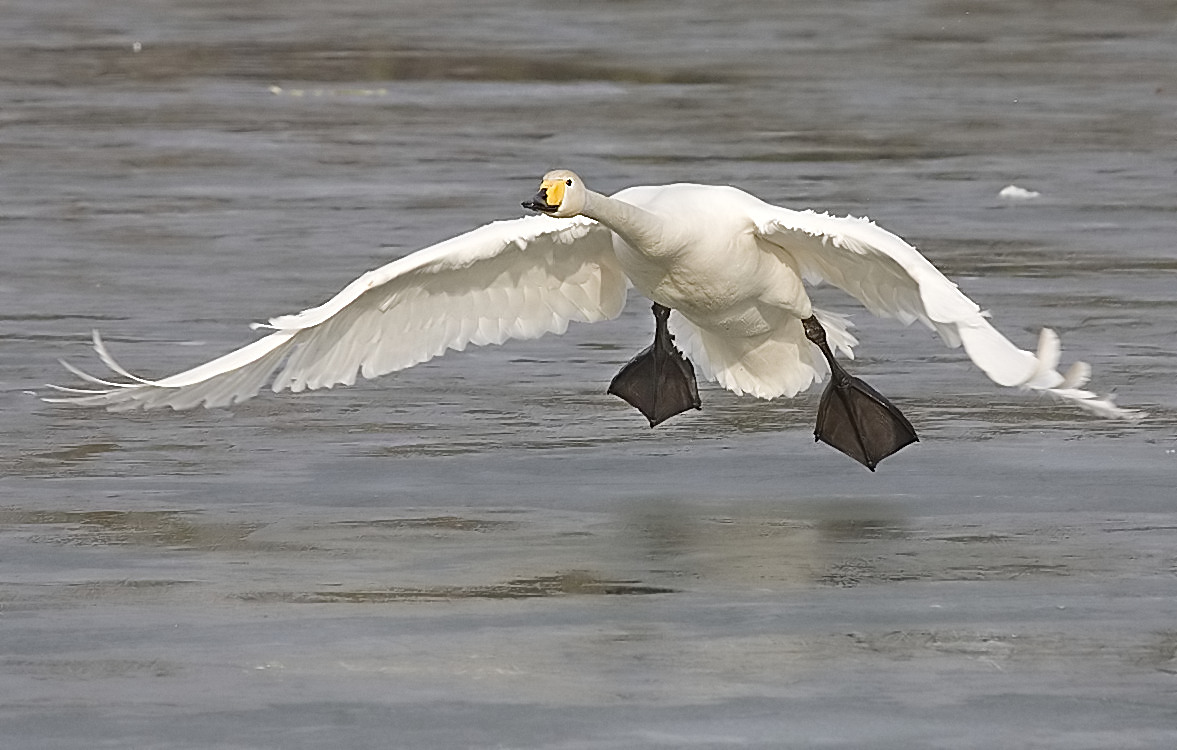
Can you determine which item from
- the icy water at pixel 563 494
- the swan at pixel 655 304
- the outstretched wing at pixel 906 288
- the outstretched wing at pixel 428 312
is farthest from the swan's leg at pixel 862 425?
the outstretched wing at pixel 428 312

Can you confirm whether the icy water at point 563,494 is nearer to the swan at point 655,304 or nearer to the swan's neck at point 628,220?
the swan at point 655,304

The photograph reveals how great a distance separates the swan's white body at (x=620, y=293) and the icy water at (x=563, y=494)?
1.04ft

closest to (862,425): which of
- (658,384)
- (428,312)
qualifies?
(658,384)

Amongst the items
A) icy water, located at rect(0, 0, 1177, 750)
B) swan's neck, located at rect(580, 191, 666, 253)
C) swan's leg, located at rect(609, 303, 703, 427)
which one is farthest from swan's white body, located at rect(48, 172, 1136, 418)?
icy water, located at rect(0, 0, 1177, 750)

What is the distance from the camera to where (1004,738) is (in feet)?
18.3

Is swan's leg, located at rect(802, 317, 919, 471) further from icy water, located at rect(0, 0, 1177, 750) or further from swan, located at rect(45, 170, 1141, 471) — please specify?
icy water, located at rect(0, 0, 1177, 750)

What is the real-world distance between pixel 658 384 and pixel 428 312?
3.05 ft

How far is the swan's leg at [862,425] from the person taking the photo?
836 centimetres

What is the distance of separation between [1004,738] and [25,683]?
249cm

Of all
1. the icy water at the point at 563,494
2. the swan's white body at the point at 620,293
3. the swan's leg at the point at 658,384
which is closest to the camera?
the icy water at the point at 563,494

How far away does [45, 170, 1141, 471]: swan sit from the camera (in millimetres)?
8055

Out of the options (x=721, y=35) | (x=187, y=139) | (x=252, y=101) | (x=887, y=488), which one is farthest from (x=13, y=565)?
(x=721, y=35)

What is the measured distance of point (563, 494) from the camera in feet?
26.6

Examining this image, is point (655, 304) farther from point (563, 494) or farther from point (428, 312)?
point (563, 494)
